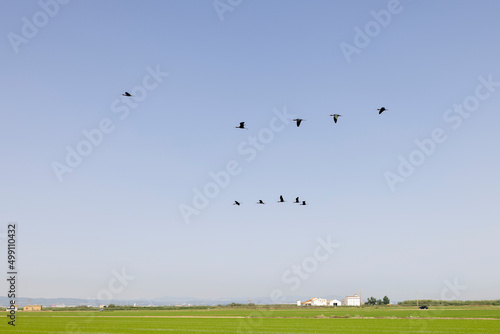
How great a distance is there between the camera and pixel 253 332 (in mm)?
45562

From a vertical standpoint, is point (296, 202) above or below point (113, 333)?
above

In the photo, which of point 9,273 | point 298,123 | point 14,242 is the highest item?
point 298,123

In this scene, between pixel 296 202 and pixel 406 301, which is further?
pixel 406 301

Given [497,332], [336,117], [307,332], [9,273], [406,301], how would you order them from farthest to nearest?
[406,301] < [307,332] < [497,332] < [9,273] < [336,117]

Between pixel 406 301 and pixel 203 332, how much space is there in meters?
163

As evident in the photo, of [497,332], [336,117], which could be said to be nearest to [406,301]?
[497,332]

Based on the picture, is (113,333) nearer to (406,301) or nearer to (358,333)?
(358,333)

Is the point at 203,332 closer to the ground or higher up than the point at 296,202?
closer to the ground

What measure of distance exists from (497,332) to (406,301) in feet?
524

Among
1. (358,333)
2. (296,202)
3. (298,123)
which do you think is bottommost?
(358,333)

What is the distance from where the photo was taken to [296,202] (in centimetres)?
4281

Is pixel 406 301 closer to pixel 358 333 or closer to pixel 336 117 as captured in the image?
pixel 358 333

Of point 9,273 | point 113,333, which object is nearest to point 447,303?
Answer: point 113,333

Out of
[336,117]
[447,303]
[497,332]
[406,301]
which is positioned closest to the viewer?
[336,117]
